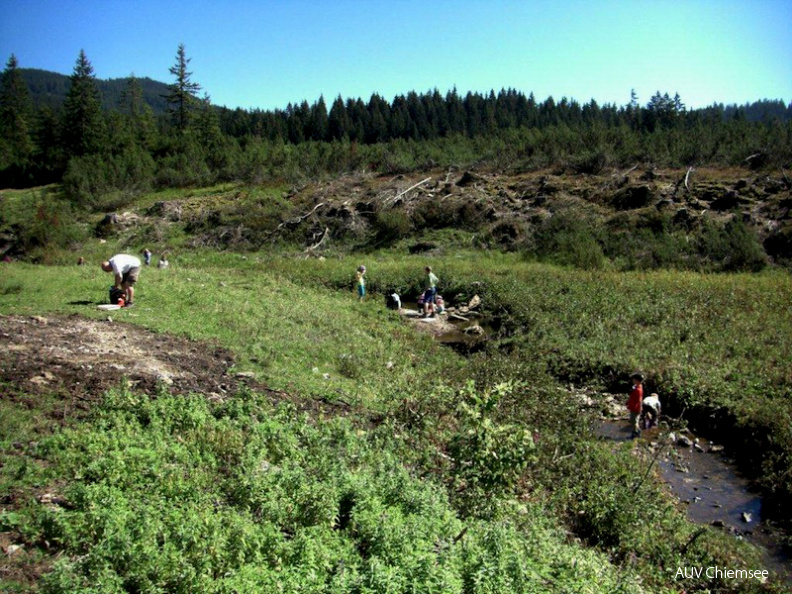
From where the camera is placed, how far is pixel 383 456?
298 inches

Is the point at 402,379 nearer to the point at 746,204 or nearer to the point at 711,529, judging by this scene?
the point at 711,529

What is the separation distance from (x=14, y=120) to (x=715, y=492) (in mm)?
78124

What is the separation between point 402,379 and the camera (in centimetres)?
1165

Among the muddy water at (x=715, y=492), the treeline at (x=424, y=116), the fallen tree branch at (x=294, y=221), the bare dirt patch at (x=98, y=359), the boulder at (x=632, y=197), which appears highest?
the treeline at (x=424, y=116)

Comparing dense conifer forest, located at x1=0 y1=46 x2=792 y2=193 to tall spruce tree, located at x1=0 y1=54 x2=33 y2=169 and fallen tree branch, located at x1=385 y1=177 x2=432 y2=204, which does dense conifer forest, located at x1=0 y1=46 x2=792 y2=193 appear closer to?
tall spruce tree, located at x1=0 y1=54 x2=33 y2=169

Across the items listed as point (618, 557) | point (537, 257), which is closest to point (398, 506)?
point (618, 557)

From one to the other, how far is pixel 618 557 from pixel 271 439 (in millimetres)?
4773

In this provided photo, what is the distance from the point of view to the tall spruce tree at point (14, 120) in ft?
185

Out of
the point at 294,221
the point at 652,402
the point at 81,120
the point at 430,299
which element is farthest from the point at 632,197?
the point at 81,120

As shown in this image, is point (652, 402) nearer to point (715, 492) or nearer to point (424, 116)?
point (715, 492)

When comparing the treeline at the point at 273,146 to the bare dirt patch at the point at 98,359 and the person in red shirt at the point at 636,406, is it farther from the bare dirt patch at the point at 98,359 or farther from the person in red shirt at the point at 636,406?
the bare dirt patch at the point at 98,359

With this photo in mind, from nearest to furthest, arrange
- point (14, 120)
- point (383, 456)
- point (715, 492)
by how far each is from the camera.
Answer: point (383, 456), point (715, 492), point (14, 120)

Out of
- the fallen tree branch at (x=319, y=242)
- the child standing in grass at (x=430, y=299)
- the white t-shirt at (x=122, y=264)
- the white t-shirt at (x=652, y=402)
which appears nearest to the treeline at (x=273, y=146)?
the fallen tree branch at (x=319, y=242)

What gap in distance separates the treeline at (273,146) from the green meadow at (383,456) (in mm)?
23293
